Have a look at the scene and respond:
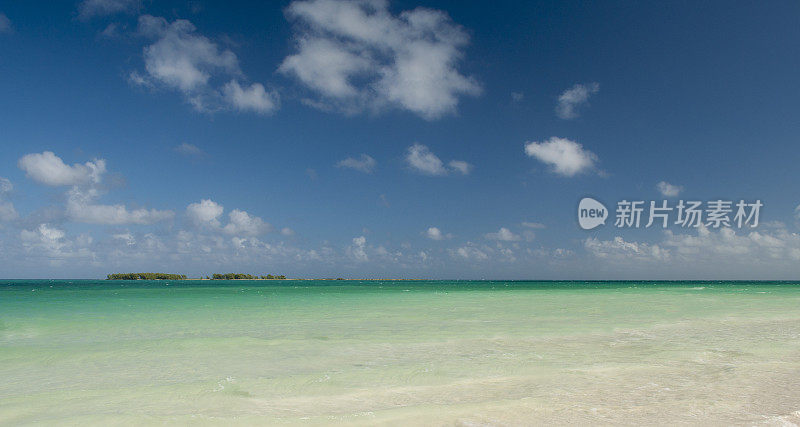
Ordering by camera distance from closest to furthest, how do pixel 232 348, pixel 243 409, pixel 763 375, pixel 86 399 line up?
pixel 243 409
pixel 86 399
pixel 763 375
pixel 232 348

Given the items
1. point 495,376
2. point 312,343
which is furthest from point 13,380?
point 495,376

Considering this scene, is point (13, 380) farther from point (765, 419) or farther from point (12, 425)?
point (765, 419)

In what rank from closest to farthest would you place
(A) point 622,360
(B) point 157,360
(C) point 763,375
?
(C) point 763,375 → (A) point 622,360 → (B) point 157,360

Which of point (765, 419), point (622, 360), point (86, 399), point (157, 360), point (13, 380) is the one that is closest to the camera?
point (765, 419)

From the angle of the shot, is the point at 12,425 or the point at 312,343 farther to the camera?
the point at 312,343

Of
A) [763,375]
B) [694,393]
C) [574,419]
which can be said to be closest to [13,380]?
[574,419]

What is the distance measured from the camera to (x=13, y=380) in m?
6.28

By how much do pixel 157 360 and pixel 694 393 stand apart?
812cm

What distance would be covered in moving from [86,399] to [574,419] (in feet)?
18.4

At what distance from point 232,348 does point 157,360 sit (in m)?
1.44

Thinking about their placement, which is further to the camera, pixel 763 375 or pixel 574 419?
pixel 763 375

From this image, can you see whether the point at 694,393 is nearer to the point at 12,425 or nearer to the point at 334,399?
the point at 334,399

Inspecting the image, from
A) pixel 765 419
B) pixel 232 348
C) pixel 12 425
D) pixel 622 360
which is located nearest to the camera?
→ pixel 765 419

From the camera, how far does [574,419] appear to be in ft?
13.5
